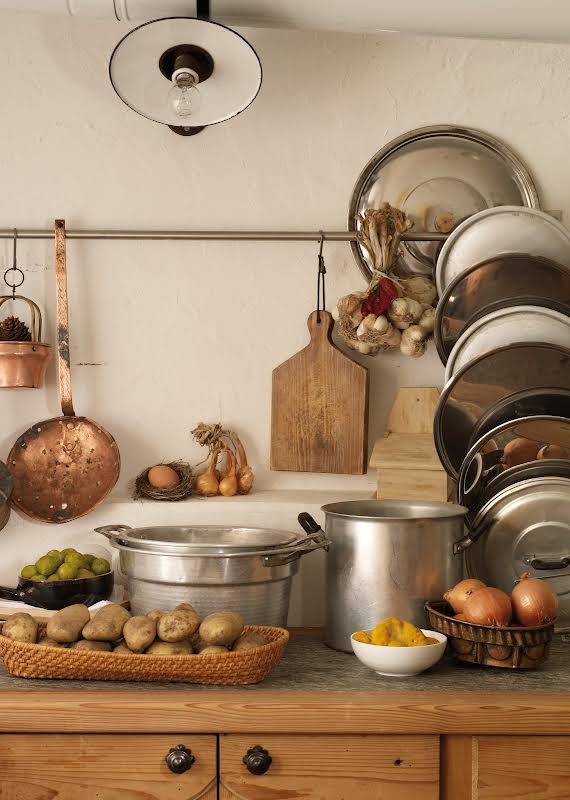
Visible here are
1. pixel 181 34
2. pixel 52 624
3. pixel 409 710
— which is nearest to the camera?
pixel 409 710

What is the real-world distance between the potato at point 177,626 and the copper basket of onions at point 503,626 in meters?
0.41

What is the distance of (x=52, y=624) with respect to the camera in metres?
1.47

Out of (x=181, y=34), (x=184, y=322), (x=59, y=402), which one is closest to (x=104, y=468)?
(x=59, y=402)

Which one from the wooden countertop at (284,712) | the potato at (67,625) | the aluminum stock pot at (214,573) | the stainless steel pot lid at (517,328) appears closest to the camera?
the wooden countertop at (284,712)

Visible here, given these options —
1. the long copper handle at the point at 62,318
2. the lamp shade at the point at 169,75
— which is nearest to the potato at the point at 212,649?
the long copper handle at the point at 62,318

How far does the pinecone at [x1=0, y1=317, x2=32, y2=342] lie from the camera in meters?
1.89

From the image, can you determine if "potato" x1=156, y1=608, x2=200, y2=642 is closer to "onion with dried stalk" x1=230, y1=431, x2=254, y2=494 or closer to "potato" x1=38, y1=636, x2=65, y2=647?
"potato" x1=38, y1=636, x2=65, y2=647

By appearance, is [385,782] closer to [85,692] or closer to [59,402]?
[85,692]

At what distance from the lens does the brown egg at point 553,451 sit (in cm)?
179

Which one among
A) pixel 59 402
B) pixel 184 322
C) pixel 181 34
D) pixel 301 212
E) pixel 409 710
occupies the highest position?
pixel 181 34

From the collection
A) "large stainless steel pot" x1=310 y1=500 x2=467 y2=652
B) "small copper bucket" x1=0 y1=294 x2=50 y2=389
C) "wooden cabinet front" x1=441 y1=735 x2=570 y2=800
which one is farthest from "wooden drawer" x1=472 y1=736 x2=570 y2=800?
"small copper bucket" x1=0 y1=294 x2=50 y2=389

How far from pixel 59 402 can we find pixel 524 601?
1.07m

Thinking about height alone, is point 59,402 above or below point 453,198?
below

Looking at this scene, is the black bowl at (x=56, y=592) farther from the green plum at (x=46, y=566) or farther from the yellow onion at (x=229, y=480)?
the yellow onion at (x=229, y=480)
